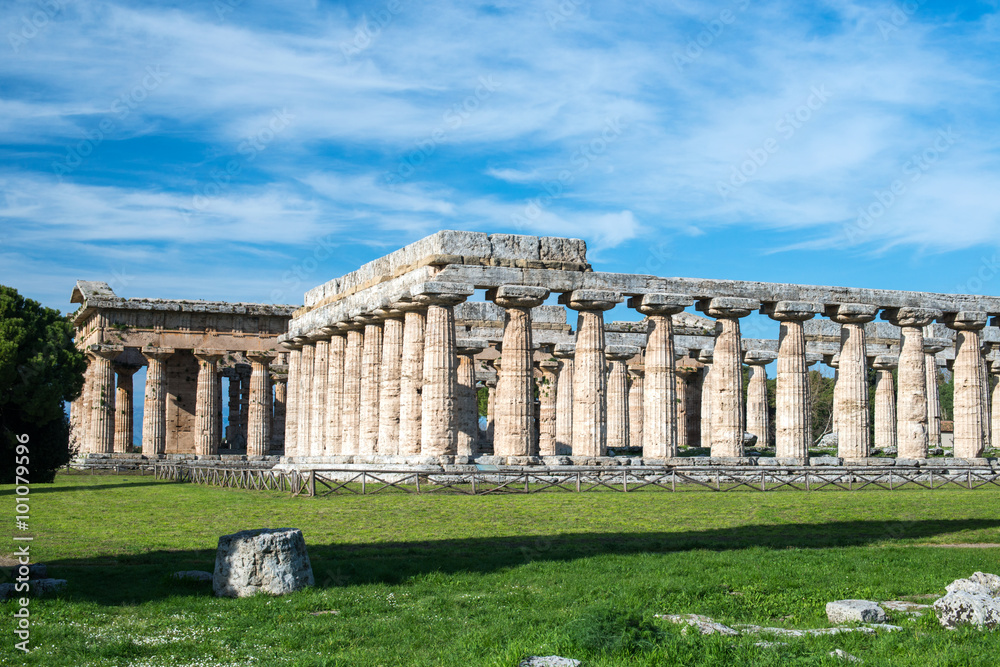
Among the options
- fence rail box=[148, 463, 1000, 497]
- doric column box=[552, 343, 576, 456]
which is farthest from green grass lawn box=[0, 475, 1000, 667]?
doric column box=[552, 343, 576, 456]

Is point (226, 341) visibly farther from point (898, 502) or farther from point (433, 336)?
point (898, 502)

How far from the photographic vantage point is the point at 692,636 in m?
11.3

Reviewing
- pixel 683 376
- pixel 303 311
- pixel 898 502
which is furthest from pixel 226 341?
pixel 898 502

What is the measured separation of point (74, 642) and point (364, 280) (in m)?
32.1

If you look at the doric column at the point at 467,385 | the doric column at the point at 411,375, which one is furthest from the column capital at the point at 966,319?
the doric column at the point at 411,375

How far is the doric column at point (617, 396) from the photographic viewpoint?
44.8 metres

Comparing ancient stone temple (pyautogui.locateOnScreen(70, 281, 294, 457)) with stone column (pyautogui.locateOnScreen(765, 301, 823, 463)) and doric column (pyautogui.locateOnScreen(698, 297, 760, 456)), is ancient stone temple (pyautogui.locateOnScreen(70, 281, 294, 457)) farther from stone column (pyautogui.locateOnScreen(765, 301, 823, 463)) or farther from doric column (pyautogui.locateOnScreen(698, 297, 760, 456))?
stone column (pyautogui.locateOnScreen(765, 301, 823, 463))

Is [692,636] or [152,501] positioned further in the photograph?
[152,501]

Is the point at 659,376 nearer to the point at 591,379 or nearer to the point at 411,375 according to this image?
the point at 591,379

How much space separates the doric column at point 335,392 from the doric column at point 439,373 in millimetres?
8979

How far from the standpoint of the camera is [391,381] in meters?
40.4

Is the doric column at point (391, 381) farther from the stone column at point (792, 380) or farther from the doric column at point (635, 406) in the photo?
the doric column at point (635, 406)

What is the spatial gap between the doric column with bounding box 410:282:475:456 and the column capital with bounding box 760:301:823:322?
43.9ft

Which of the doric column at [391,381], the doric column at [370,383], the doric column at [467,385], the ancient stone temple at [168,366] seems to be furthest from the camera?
the ancient stone temple at [168,366]
